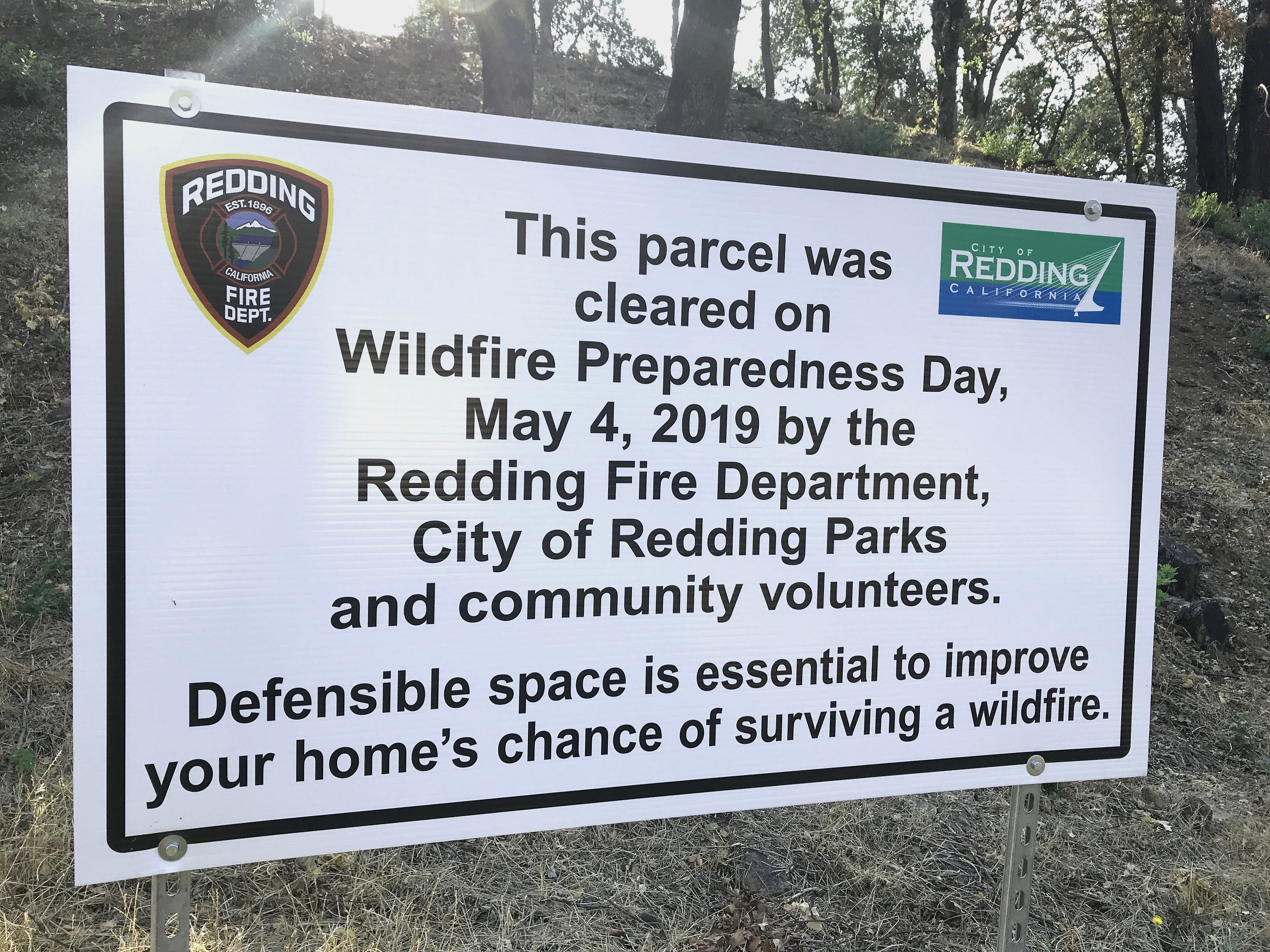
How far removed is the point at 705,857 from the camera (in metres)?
3.15

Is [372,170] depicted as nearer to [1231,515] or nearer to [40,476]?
[40,476]

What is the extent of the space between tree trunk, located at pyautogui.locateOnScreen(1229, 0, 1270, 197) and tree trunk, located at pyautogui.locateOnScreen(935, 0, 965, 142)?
4.42 meters

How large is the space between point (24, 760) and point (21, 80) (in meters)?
7.61

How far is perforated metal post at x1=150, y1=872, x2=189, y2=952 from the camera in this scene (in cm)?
164

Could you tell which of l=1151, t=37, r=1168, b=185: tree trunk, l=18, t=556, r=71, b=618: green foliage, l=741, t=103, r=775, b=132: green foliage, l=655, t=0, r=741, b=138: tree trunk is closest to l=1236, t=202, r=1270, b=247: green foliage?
l=741, t=103, r=775, b=132: green foliage

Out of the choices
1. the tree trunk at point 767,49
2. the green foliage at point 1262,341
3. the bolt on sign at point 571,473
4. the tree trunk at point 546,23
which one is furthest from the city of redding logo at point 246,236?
the tree trunk at point 767,49

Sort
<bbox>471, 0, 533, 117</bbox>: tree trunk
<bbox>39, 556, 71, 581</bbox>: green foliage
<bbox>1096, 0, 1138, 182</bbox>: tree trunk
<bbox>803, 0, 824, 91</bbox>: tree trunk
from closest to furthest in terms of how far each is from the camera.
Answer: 1. <bbox>39, 556, 71, 581</bbox>: green foliage
2. <bbox>471, 0, 533, 117</bbox>: tree trunk
3. <bbox>1096, 0, 1138, 182</bbox>: tree trunk
4. <bbox>803, 0, 824, 91</bbox>: tree trunk

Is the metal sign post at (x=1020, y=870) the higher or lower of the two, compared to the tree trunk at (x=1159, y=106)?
lower

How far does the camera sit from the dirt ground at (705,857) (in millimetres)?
2678

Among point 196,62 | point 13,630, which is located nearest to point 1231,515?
point 13,630

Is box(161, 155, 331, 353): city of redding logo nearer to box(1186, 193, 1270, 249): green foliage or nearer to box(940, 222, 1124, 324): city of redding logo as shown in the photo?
box(940, 222, 1124, 324): city of redding logo

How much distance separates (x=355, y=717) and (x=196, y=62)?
33.1 feet

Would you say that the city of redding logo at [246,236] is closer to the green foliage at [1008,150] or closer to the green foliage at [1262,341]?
the green foliage at [1262,341]

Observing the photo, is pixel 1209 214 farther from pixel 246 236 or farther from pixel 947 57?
pixel 246 236
